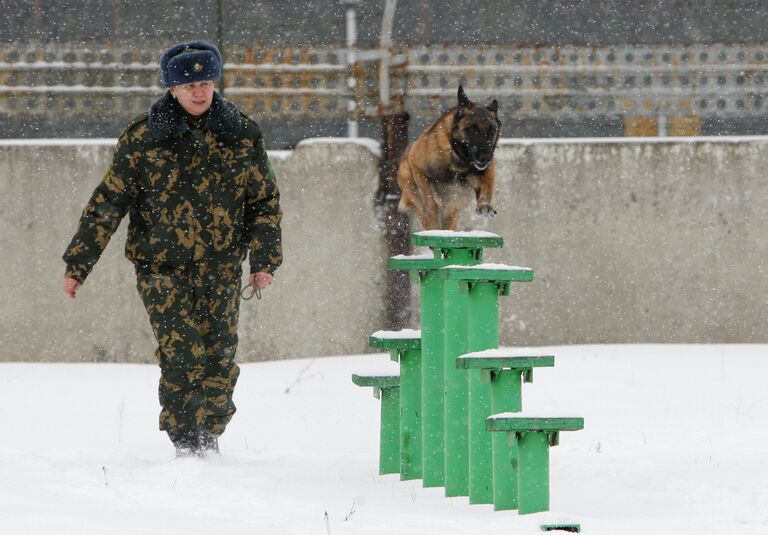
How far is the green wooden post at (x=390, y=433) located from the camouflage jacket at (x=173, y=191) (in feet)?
2.84

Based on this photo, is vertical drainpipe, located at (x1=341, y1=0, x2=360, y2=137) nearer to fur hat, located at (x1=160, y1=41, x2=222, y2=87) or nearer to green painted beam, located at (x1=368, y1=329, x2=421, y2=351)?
fur hat, located at (x1=160, y1=41, x2=222, y2=87)

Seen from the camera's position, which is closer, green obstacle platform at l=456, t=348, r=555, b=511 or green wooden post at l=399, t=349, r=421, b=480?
green obstacle platform at l=456, t=348, r=555, b=511

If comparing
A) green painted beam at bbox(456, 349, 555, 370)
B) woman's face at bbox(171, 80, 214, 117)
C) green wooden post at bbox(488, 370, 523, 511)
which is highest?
woman's face at bbox(171, 80, 214, 117)

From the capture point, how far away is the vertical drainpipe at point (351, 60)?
831 cm

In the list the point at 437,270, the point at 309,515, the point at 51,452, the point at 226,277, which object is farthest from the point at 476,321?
the point at 51,452

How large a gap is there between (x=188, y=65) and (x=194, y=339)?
1.09 m

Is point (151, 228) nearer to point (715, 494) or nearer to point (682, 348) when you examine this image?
point (715, 494)

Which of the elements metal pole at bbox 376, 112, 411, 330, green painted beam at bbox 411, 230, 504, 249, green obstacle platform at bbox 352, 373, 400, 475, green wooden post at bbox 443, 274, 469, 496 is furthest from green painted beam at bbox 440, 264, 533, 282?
metal pole at bbox 376, 112, 411, 330

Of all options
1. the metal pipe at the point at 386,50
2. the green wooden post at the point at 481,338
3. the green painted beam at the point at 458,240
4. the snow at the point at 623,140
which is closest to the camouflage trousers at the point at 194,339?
the green painted beam at the point at 458,240

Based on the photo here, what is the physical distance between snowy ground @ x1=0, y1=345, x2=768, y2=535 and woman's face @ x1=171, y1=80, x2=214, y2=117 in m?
1.39

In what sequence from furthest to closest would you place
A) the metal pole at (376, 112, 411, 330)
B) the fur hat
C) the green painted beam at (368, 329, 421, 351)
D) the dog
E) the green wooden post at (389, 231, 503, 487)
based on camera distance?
1. the metal pole at (376, 112, 411, 330)
2. the dog
3. the fur hat
4. the green painted beam at (368, 329, 421, 351)
5. the green wooden post at (389, 231, 503, 487)

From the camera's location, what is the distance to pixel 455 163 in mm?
6152

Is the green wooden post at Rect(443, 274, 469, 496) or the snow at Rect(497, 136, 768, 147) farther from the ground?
the snow at Rect(497, 136, 768, 147)

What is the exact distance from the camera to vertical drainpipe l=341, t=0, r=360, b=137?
27.3 feet
